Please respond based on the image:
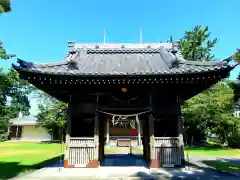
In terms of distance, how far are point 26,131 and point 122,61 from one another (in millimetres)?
33373

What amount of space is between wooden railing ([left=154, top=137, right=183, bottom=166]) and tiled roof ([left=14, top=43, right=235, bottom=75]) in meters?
2.95

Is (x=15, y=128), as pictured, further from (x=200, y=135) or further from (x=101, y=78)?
(x=101, y=78)

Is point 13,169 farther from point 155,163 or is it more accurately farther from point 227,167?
point 227,167

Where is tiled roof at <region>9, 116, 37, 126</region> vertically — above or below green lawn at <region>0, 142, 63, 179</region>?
above

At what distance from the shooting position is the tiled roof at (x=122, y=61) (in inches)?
327

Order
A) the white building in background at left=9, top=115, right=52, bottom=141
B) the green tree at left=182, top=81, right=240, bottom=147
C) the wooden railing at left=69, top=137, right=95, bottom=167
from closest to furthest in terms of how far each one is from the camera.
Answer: the wooden railing at left=69, top=137, right=95, bottom=167
the green tree at left=182, top=81, right=240, bottom=147
the white building in background at left=9, top=115, right=52, bottom=141

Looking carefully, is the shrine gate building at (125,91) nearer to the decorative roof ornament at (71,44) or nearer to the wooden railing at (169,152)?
the wooden railing at (169,152)

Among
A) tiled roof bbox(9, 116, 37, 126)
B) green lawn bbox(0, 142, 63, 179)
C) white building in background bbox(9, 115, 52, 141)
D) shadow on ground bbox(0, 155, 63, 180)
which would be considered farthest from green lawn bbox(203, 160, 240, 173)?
tiled roof bbox(9, 116, 37, 126)

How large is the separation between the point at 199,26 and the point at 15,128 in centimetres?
3791

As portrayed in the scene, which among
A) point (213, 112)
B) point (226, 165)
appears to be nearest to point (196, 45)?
point (213, 112)

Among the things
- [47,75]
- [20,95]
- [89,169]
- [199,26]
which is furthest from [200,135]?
[20,95]

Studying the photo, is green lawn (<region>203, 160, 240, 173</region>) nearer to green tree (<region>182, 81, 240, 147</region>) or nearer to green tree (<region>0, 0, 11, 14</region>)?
green tree (<region>182, 81, 240, 147</region>)

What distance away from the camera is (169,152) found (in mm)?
7941

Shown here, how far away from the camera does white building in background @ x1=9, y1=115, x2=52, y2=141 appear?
35.8 metres
